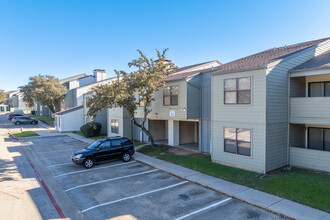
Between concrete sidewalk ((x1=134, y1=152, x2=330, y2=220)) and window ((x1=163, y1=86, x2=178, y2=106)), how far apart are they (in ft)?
18.7

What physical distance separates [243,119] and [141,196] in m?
6.95

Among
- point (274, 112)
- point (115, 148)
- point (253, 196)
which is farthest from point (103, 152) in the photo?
point (274, 112)

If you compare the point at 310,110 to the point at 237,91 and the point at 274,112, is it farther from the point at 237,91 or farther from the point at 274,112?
the point at 237,91

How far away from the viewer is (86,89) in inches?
1592

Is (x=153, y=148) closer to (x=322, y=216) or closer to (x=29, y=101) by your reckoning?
(x=322, y=216)

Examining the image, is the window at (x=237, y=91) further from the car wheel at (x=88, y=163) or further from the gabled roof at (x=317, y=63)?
the car wheel at (x=88, y=163)

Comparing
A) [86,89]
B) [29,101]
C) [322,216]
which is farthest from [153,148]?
[29,101]

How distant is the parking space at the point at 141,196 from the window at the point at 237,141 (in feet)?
12.4

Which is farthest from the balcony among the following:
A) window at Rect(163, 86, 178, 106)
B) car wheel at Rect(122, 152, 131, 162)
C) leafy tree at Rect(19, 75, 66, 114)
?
leafy tree at Rect(19, 75, 66, 114)

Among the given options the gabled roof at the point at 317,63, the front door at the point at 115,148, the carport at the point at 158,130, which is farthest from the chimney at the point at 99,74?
the gabled roof at the point at 317,63

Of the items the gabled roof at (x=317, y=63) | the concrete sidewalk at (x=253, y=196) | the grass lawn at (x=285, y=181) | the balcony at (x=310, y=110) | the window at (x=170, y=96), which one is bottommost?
the concrete sidewalk at (x=253, y=196)

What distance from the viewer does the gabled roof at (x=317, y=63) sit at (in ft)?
38.1

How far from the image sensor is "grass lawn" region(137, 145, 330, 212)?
8484 millimetres

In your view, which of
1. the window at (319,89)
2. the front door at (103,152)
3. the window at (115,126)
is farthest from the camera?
the window at (115,126)
